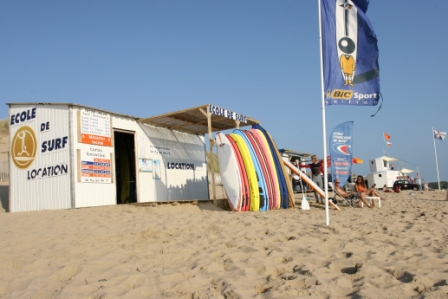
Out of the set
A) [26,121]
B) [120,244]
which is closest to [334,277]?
[120,244]

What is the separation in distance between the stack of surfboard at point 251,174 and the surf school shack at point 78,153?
121 centimetres

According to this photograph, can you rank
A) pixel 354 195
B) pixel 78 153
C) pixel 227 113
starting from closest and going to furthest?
1. pixel 78 153
2. pixel 354 195
3. pixel 227 113

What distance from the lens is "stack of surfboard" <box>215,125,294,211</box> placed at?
966cm

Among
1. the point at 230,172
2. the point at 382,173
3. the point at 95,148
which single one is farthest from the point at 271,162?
the point at 382,173

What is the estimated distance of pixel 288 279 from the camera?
343 centimetres

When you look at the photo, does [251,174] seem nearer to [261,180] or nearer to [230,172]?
[261,180]

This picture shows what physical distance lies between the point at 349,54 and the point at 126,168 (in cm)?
1024

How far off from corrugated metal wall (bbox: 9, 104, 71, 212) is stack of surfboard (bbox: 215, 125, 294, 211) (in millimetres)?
4229

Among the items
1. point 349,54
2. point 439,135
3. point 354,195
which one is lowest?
point 354,195

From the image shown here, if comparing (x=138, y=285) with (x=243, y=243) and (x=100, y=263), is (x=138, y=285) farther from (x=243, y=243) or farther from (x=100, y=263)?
(x=243, y=243)

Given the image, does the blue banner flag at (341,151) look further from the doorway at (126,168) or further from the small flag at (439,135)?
the small flag at (439,135)

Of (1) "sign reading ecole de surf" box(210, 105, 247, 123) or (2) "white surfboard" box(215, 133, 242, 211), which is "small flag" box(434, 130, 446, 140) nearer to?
(1) "sign reading ecole de surf" box(210, 105, 247, 123)

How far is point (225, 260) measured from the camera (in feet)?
13.7

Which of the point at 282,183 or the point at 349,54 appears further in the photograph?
the point at 282,183
